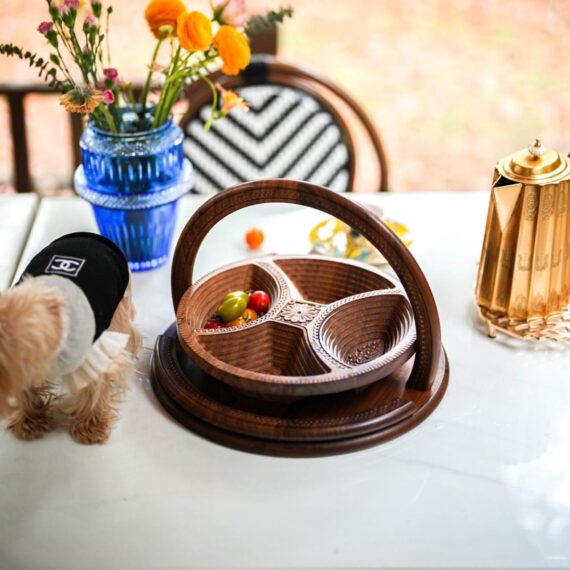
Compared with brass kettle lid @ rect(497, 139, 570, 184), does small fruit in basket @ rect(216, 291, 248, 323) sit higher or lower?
lower

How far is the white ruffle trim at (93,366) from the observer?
1020 mm

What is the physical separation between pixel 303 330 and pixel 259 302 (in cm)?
13

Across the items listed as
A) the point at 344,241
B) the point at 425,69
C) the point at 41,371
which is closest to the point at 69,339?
the point at 41,371

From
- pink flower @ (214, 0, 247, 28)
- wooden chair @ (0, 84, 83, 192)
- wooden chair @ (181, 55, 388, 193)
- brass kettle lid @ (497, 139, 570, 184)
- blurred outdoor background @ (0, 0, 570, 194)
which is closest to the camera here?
brass kettle lid @ (497, 139, 570, 184)

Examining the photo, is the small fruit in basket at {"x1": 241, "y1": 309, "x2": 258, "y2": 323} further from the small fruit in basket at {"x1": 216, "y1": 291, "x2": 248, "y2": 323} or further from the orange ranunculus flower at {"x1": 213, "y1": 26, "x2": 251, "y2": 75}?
the orange ranunculus flower at {"x1": 213, "y1": 26, "x2": 251, "y2": 75}

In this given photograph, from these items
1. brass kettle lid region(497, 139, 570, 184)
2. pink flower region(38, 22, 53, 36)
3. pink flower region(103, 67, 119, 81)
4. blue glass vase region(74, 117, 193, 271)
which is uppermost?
pink flower region(38, 22, 53, 36)

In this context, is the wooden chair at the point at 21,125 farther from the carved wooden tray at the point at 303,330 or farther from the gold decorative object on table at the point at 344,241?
the carved wooden tray at the point at 303,330

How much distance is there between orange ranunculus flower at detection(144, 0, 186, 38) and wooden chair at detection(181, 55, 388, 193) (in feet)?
2.25

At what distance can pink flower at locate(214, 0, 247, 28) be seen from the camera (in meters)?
1.29

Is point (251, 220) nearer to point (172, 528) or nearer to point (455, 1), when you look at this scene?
point (172, 528)

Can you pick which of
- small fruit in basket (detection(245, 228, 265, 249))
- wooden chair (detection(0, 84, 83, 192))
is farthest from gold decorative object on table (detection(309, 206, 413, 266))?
wooden chair (detection(0, 84, 83, 192))

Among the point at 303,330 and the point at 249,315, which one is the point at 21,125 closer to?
the point at 249,315

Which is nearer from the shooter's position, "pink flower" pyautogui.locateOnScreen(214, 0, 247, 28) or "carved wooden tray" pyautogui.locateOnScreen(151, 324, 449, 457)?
"carved wooden tray" pyautogui.locateOnScreen(151, 324, 449, 457)

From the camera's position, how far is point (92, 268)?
1.03 metres
